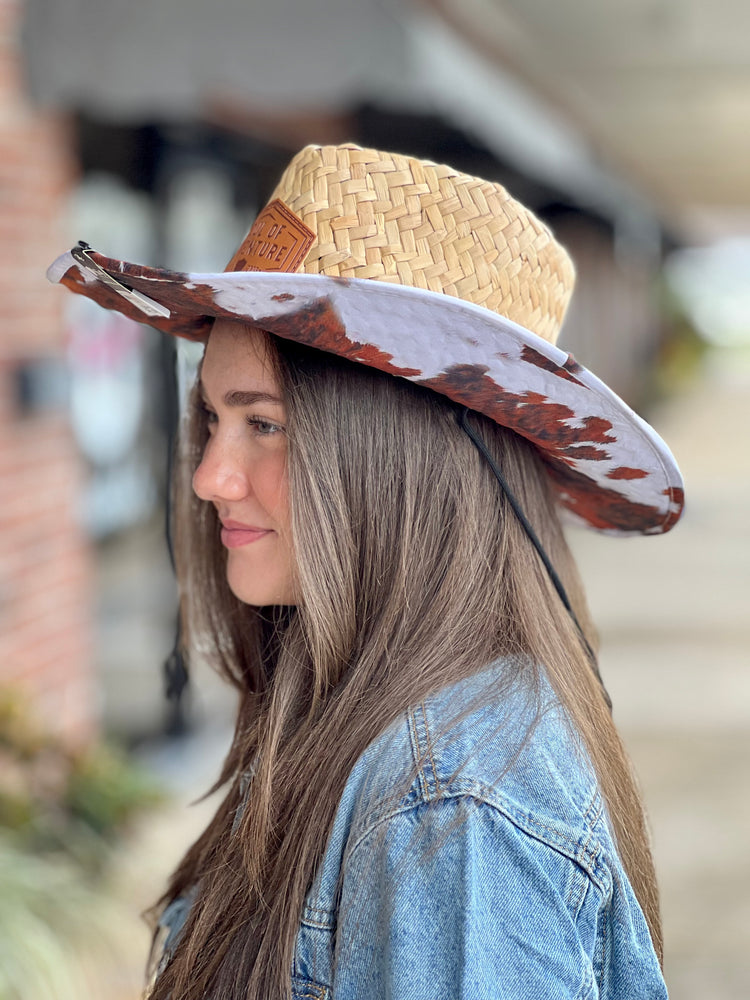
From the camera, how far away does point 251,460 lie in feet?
4.68

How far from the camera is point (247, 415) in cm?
142

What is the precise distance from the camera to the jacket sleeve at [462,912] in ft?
3.41

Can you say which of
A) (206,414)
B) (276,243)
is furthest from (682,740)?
(276,243)

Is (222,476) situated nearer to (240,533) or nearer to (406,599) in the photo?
(240,533)

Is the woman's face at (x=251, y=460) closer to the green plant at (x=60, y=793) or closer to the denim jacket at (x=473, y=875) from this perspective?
the denim jacket at (x=473, y=875)

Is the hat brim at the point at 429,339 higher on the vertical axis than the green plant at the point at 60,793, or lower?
higher

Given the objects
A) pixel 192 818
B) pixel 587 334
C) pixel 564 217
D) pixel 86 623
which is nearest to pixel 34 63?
pixel 86 623

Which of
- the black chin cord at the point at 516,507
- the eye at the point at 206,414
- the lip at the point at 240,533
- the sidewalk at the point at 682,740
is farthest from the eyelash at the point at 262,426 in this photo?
the sidewalk at the point at 682,740

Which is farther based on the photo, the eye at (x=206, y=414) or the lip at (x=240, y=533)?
the eye at (x=206, y=414)

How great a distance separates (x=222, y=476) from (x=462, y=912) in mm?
Result: 634

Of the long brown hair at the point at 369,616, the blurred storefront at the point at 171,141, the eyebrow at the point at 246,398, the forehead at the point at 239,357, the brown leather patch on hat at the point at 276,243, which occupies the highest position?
the blurred storefront at the point at 171,141

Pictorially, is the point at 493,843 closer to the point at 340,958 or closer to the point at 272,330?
the point at 340,958

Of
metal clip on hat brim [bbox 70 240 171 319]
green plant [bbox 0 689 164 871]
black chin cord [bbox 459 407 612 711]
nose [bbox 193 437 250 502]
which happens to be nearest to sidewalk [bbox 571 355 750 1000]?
green plant [bbox 0 689 164 871]

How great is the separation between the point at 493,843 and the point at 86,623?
3.15 meters
